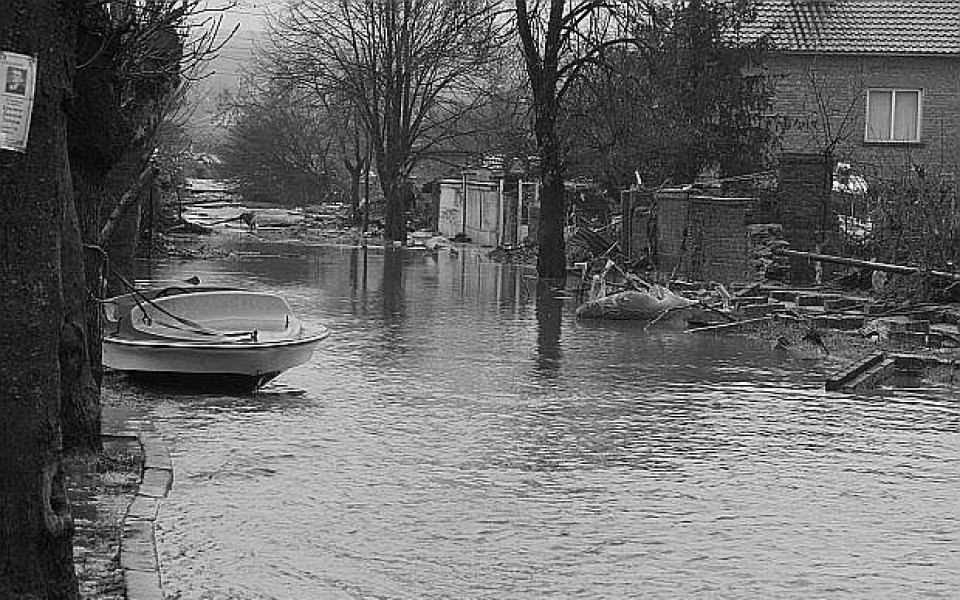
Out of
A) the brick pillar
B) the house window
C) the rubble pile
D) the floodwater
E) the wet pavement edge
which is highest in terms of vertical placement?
the house window

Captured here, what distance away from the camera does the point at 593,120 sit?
111ft

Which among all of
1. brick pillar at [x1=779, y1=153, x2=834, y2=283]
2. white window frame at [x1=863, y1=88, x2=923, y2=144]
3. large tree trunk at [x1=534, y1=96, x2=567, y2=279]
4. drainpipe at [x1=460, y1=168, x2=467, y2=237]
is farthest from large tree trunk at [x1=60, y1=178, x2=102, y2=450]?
drainpipe at [x1=460, y1=168, x2=467, y2=237]

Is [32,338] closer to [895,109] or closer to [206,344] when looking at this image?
[206,344]

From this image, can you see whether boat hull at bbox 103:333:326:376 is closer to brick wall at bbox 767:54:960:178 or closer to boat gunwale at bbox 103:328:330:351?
boat gunwale at bbox 103:328:330:351

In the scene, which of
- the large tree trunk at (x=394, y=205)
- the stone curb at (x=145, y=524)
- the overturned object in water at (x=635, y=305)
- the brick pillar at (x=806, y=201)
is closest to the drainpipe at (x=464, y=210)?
the large tree trunk at (x=394, y=205)

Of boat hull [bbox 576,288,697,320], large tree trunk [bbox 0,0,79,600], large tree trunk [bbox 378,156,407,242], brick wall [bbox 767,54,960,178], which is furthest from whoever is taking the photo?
large tree trunk [bbox 378,156,407,242]

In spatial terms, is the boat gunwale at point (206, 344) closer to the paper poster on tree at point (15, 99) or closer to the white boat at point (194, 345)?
the white boat at point (194, 345)

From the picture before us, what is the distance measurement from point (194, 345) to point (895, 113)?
101ft

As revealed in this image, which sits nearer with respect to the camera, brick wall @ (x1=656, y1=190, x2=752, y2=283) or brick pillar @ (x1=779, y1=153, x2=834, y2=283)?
brick wall @ (x1=656, y1=190, x2=752, y2=283)

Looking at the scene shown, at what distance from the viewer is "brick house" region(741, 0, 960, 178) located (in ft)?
135

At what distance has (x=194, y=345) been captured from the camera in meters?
15.0

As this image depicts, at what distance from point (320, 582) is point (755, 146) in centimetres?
2661

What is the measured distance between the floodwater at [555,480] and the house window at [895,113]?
23.1 meters

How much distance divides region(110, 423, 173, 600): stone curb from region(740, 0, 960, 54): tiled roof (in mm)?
31680
